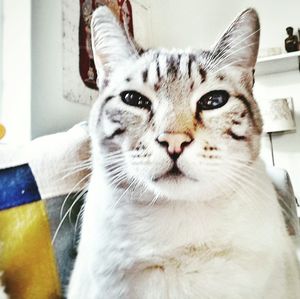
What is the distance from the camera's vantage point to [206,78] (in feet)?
1.71

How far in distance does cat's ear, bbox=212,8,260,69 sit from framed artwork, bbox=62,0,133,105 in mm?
239

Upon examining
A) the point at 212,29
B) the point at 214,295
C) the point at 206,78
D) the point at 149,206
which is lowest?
the point at 214,295

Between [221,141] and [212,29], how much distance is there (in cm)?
35

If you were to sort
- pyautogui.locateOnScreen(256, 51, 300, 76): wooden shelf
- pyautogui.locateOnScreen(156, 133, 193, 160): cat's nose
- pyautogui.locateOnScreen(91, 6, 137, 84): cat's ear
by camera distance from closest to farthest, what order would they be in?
1. pyautogui.locateOnScreen(156, 133, 193, 160): cat's nose
2. pyautogui.locateOnScreen(91, 6, 137, 84): cat's ear
3. pyautogui.locateOnScreen(256, 51, 300, 76): wooden shelf

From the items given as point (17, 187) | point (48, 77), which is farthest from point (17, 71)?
point (17, 187)

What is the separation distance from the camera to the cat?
47 centimetres

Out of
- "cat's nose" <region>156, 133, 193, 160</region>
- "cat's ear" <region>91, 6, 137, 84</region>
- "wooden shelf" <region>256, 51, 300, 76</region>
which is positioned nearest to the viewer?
"cat's nose" <region>156, 133, 193, 160</region>

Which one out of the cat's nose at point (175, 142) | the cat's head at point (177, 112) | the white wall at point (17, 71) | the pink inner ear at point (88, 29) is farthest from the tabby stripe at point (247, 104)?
the white wall at point (17, 71)

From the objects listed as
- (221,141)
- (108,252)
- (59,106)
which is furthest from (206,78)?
(59,106)

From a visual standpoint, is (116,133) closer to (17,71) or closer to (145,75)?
(145,75)

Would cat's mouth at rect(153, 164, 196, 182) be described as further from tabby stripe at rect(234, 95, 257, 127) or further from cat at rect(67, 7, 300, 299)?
tabby stripe at rect(234, 95, 257, 127)

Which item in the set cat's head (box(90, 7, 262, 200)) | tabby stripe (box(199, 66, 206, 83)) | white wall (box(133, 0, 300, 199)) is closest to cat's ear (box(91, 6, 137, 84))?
cat's head (box(90, 7, 262, 200))

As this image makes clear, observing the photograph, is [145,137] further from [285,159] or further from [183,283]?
[285,159]

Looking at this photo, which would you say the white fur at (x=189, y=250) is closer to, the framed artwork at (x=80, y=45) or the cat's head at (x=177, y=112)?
the cat's head at (x=177, y=112)
